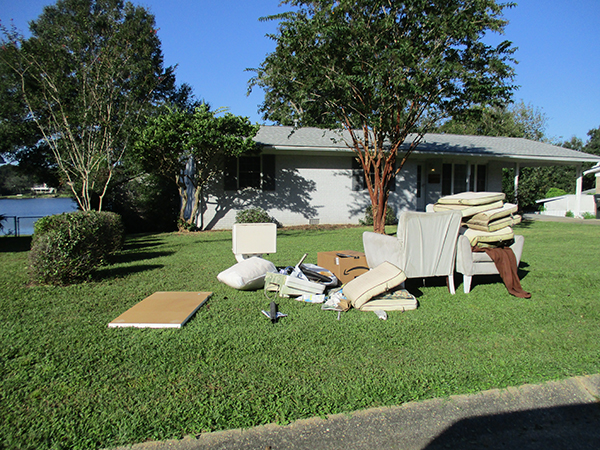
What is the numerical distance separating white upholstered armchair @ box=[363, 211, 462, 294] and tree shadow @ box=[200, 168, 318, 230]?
10223mm

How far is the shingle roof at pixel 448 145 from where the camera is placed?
50.9 ft

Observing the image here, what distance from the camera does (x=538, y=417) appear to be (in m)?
2.79

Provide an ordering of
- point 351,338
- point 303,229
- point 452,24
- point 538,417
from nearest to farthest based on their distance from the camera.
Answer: point 538,417 → point 351,338 → point 452,24 → point 303,229

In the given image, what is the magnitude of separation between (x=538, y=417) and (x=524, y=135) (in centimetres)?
3969

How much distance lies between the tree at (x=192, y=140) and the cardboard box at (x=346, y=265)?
7.89 m

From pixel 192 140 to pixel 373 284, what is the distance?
9.28 meters

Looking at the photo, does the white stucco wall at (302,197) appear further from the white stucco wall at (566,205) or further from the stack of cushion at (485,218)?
Result: the white stucco wall at (566,205)

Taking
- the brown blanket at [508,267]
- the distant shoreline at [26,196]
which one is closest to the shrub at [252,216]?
the brown blanket at [508,267]

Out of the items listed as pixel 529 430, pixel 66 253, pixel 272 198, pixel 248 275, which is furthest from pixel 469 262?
pixel 272 198

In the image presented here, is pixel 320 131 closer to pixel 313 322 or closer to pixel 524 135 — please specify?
pixel 313 322

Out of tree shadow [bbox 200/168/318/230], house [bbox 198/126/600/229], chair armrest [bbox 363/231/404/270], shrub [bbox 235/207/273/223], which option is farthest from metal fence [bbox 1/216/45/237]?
chair armrest [bbox 363/231/404/270]

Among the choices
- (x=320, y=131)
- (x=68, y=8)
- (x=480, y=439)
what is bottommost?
(x=480, y=439)

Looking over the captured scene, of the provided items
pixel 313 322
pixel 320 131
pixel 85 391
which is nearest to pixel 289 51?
pixel 320 131

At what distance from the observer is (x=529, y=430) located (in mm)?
2648
